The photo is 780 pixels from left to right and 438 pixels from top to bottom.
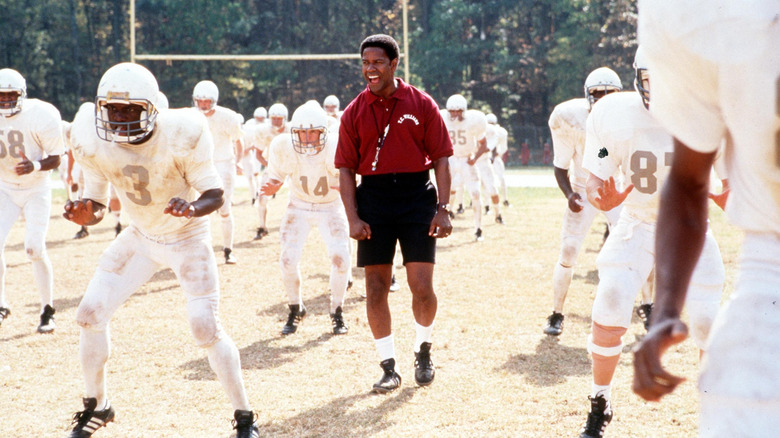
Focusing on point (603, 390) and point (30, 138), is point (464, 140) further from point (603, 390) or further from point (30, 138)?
point (603, 390)

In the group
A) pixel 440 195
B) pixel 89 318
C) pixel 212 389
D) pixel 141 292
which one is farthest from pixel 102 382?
pixel 141 292

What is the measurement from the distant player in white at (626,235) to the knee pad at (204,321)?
1987 mm

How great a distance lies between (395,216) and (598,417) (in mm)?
1718

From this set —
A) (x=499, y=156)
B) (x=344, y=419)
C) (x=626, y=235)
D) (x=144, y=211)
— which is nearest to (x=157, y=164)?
(x=144, y=211)

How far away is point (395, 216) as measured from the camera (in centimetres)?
529

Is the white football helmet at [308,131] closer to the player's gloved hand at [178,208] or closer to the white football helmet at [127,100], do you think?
the white football helmet at [127,100]

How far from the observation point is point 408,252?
5.34 m

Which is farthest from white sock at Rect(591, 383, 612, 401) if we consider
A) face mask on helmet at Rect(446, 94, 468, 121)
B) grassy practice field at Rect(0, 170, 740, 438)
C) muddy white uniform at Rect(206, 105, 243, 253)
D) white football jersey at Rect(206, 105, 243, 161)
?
face mask on helmet at Rect(446, 94, 468, 121)

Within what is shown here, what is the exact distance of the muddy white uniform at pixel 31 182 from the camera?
291 inches

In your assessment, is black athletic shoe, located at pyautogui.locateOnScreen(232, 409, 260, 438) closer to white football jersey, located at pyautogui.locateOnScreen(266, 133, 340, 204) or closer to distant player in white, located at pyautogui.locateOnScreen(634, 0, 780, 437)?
distant player in white, located at pyautogui.locateOnScreen(634, 0, 780, 437)

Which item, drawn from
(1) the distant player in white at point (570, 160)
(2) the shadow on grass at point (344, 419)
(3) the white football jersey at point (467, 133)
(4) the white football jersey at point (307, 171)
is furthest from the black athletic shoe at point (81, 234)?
(2) the shadow on grass at point (344, 419)

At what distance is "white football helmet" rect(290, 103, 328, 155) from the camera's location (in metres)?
7.86

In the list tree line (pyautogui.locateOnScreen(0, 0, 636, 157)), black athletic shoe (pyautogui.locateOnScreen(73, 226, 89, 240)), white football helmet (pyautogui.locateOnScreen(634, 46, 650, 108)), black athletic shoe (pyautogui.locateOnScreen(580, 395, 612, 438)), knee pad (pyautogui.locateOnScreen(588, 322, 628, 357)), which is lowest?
black athletic shoe (pyautogui.locateOnScreen(73, 226, 89, 240))

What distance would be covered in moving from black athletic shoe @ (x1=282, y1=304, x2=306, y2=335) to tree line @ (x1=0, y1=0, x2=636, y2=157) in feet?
86.5
